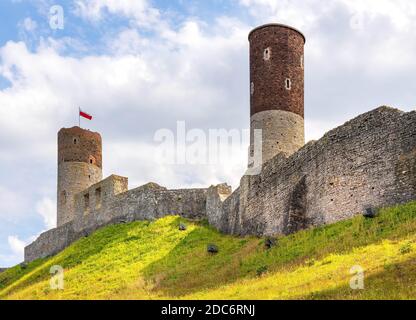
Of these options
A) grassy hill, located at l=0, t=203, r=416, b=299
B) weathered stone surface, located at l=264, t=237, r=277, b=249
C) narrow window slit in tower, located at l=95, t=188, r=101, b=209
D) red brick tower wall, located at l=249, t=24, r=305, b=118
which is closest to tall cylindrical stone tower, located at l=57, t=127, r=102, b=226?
narrow window slit in tower, located at l=95, t=188, r=101, b=209

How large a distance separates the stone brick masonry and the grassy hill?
3.46ft

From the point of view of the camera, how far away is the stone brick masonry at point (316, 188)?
2075cm

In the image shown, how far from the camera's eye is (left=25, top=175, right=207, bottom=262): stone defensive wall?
38188 millimetres

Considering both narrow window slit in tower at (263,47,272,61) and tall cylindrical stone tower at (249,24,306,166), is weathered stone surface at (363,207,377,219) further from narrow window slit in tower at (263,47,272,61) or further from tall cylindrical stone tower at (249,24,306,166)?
narrow window slit in tower at (263,47,272,61)

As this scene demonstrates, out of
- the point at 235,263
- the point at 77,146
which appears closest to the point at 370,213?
the point at 235,263

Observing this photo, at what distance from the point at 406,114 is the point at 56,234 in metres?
33.3

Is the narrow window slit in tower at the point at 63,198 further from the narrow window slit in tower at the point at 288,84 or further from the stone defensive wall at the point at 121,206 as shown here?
the narrow window slit in tower at the point at 288,84

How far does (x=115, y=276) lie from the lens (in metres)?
27.8

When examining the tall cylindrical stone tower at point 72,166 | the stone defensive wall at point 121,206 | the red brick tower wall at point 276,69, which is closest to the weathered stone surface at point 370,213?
the red brick tower wall at point 276,69

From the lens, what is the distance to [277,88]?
3681 cm
